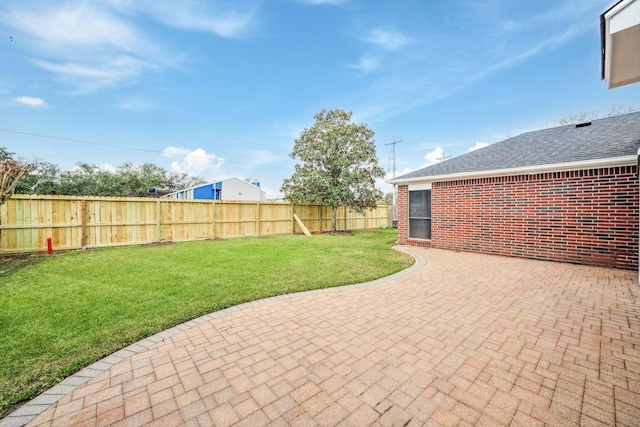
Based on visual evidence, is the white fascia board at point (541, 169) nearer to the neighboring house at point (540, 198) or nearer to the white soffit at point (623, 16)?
the neighboring house at point (540, 198)

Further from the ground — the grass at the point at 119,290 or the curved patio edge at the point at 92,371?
the grass at the point at 119,290

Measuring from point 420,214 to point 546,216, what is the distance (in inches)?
148

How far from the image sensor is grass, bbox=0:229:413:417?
262 cm

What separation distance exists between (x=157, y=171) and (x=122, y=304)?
45004 millimetres

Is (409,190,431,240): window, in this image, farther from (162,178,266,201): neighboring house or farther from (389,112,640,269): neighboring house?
(162,178,266,201): neighboring house

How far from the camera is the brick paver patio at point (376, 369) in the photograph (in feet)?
6.24

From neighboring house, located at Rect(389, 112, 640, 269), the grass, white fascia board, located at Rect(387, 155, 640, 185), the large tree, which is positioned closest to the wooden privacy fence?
the grass

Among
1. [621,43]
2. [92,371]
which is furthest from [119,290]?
[621,43]

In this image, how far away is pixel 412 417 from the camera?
1.87 meters

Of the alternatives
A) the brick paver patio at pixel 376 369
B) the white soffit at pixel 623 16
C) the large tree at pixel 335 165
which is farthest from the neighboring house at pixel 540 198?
the white soffit at pixel 623 16

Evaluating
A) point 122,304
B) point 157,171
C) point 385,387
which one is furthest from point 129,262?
point 157,171

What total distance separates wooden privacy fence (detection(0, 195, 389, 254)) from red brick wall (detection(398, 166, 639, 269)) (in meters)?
8.47

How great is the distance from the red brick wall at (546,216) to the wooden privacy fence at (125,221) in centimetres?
847

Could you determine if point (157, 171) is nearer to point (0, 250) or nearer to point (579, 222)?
point (0, 250)
